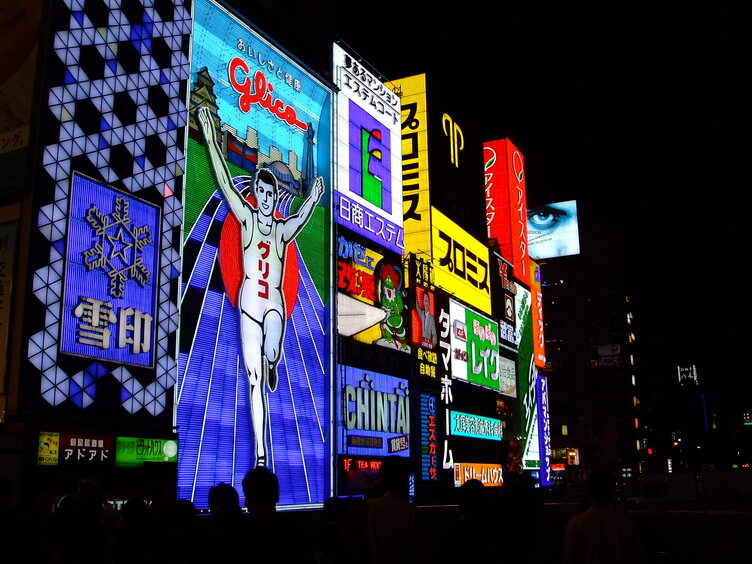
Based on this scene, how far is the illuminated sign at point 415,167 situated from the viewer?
39875 millimetres

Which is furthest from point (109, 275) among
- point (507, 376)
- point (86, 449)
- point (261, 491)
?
point (507, 376)

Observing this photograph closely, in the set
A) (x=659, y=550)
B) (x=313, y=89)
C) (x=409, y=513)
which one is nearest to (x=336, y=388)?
(x=313, y=89)

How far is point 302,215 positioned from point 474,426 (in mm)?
18163

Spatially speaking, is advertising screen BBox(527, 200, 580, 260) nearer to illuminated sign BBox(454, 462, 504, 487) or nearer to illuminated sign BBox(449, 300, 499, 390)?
illuminated sign BBox(449, 300, 499, 390)

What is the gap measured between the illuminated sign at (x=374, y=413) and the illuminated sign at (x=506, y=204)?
76.3ft

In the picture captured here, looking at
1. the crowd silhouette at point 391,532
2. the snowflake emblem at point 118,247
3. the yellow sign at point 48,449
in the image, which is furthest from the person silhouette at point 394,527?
the snowflake emblem at point 118,247

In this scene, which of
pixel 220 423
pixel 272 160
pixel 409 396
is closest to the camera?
pixel 220 423

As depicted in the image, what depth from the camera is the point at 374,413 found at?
29.6 metres

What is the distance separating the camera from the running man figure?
23.6m

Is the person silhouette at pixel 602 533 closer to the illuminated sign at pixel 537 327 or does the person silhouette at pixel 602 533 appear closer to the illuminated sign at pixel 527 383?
the illuminated sign at pixel 527 383

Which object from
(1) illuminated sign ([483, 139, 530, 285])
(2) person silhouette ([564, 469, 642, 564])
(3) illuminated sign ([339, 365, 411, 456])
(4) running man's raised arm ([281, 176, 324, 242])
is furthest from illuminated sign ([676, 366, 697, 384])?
(2) person silhouette ([564, 469, 642, 564])

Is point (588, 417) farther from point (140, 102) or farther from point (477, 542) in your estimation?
point (477, 542)

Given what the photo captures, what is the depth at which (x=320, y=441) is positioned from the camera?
2672 cm

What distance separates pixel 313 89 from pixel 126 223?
1161 cm
